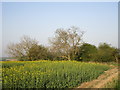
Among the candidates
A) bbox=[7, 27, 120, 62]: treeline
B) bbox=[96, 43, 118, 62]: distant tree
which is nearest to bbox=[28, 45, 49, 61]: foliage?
bbox=[7, 27, 120, 62]: treeline

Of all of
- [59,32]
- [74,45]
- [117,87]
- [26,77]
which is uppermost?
[59,32]

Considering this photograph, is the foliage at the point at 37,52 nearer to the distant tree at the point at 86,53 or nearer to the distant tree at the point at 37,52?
the distant tree at the point at 37,52

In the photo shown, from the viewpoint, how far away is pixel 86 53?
40.0 ft

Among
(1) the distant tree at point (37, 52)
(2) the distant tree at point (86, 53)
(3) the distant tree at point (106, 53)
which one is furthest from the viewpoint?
(3) the distant tree at point (106, 53)

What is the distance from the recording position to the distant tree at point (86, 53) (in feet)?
39.4

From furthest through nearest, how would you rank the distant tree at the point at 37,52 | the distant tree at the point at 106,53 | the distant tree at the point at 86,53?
the distant tree at the point at 106,53
the distant tree at the point at 86,53
the distant tree at the point at 37,52

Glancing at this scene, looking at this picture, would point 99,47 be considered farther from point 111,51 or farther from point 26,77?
point 26,77

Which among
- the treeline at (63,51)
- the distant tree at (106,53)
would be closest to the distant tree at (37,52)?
the treeline at (63,51)

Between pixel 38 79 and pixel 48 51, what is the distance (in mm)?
6209

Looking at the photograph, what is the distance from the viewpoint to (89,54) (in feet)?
39.4

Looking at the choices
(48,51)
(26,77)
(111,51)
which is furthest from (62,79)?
(111,51)

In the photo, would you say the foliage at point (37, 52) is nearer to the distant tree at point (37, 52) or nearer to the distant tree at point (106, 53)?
the distant tree at point (37, 52)

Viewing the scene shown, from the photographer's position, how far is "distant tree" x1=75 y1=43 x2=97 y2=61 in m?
12.0

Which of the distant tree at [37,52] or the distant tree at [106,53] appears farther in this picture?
the distant tree at [106,53]
